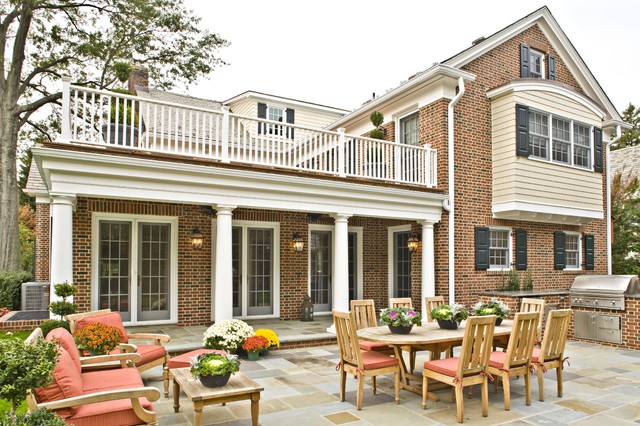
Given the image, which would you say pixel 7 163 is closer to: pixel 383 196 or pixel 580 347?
pixel 383 196

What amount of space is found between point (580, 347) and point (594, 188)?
5.15 meters

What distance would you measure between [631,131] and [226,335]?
33962 mm

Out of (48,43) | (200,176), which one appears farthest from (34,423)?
(48,43)

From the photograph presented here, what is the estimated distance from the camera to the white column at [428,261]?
34.5 feet

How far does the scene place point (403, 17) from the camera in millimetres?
13000

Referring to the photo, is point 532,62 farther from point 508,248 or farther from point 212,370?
point 212,370

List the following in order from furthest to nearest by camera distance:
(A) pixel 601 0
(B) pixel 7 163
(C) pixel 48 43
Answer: (C) pixel 48 43, (B) pixel 7 163, (A) pixel 601 0

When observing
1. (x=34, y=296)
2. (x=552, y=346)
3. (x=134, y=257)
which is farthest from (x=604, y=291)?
(x=34, y=296)

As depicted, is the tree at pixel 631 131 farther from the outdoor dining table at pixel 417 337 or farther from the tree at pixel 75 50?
the outdoor dining table at pixel 417 337

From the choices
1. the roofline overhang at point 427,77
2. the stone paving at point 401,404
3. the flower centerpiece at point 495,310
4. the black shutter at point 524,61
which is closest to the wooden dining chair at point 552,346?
the stone paving at point 401,404

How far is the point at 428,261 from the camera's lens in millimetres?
10617

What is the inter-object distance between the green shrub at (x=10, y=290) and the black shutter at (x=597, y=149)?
1567cm

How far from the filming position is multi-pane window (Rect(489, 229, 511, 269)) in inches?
456

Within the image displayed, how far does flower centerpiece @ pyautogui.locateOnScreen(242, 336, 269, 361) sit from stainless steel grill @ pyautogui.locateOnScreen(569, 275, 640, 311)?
7.05 m
